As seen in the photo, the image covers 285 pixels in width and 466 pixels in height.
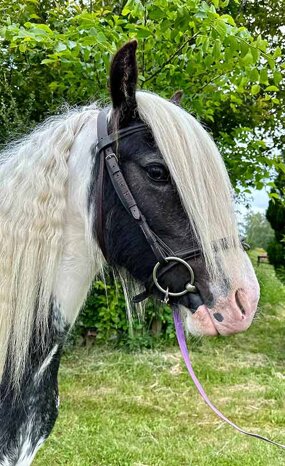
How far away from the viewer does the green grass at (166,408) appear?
3002 mm

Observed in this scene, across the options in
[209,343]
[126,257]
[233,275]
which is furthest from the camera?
[209,343]

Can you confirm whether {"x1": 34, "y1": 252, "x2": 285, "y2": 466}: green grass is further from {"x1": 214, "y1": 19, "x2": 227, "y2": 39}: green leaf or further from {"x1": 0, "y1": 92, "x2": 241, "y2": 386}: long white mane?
{"x1": 214, "y1": 19, "x2": 227, "y2": 39}: green leaf

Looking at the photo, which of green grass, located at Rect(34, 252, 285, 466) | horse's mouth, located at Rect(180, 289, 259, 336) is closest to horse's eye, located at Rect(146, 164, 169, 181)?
horse's mouth, located at Rect(180, 289, 259, 336)

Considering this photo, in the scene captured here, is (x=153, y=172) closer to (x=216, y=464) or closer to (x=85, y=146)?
(x=85, y=146)

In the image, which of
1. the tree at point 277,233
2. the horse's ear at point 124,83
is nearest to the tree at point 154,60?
the horse's ear at point 124,83

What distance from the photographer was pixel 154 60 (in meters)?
3.15

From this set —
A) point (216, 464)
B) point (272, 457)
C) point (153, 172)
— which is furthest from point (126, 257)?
point (272, 457)

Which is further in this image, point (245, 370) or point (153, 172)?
point (245, 370)

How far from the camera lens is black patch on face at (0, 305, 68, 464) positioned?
1.31 metres

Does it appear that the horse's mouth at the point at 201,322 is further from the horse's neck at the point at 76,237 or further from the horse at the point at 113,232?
the horse's neck at the point at 76,237

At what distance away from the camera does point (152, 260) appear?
51.1 inches

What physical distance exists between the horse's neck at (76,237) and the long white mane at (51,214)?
0.03 meters

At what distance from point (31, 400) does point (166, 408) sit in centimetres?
259

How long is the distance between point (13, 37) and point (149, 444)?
2.54 meters
